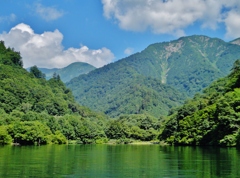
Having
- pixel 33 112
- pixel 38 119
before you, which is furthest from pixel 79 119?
pixel 38 119

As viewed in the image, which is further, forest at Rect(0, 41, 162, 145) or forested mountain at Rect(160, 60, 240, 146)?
forest at Rect(0, 41, 162, 145)

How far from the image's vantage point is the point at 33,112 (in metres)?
119

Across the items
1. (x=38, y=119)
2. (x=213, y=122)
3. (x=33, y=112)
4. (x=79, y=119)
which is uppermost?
(x=33, y=112)

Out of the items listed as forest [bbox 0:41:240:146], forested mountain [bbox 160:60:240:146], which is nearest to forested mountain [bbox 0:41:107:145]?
forest [bbox 0:41:240:146]

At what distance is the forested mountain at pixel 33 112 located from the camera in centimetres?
9575

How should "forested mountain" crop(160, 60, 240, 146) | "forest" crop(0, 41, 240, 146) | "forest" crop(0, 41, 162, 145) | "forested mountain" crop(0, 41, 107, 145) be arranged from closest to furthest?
"forested mountain" crop(160, 60, 240, 146), "forest" crop(0, 41, 240, 146), "forested mountain" crop(0, 41, 107, 145), "forest" crop(0, 41, 162, 145)

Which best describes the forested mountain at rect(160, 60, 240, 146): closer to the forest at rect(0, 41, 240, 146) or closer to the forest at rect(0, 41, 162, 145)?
the forest at rect(0, 41, 240, 146)

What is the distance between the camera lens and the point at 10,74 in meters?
150

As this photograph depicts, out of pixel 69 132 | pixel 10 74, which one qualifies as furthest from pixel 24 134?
pixel 10 74

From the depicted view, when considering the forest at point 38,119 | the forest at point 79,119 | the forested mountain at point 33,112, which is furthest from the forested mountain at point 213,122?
the forested mountain at point 33,112

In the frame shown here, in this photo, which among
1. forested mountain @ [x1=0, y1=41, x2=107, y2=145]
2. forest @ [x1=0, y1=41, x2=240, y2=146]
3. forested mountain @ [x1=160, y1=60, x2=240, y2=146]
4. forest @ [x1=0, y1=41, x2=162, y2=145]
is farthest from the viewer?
forest @ [x1=0, y1=41, x2=162, y2=145]

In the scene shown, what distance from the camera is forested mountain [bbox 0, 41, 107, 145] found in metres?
95.8

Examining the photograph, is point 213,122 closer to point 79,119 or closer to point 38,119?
point 38,119

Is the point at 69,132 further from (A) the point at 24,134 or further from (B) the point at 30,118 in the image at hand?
(A) the point at 24,134
